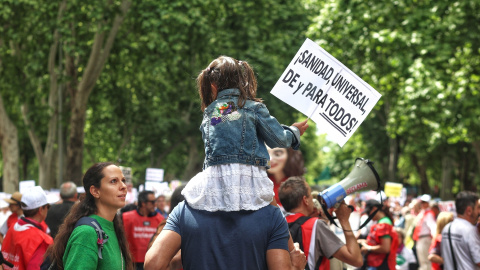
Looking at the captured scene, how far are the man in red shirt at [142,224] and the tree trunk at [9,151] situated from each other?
1433 cm

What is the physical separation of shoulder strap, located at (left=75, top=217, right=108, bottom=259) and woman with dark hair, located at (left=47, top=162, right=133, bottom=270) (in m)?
0.02

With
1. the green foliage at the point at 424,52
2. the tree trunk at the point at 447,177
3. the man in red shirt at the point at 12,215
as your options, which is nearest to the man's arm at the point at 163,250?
the man in red shirt at the point at 12,215

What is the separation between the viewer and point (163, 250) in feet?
11.8

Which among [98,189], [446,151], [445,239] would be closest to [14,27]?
[445,239]

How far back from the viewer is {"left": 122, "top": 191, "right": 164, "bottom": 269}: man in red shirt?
384 inches

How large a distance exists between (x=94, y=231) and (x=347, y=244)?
6.23 feet

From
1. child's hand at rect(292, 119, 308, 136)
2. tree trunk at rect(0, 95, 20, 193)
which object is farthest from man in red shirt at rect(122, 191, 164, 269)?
tree trunk at rect(0, 95, 20, 193)

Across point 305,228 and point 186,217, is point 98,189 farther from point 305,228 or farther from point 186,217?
point 305,228

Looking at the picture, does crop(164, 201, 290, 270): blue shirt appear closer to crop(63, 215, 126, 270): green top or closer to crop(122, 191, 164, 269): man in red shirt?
crop(63, 215, 126, 270): green top

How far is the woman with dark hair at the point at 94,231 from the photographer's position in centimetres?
413

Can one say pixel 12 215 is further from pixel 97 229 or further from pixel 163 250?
pixel 163 250

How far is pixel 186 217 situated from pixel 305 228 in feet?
6.51

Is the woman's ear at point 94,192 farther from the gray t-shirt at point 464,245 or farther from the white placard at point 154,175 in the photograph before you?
the white placard at point 154,175

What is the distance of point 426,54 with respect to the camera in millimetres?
18219
